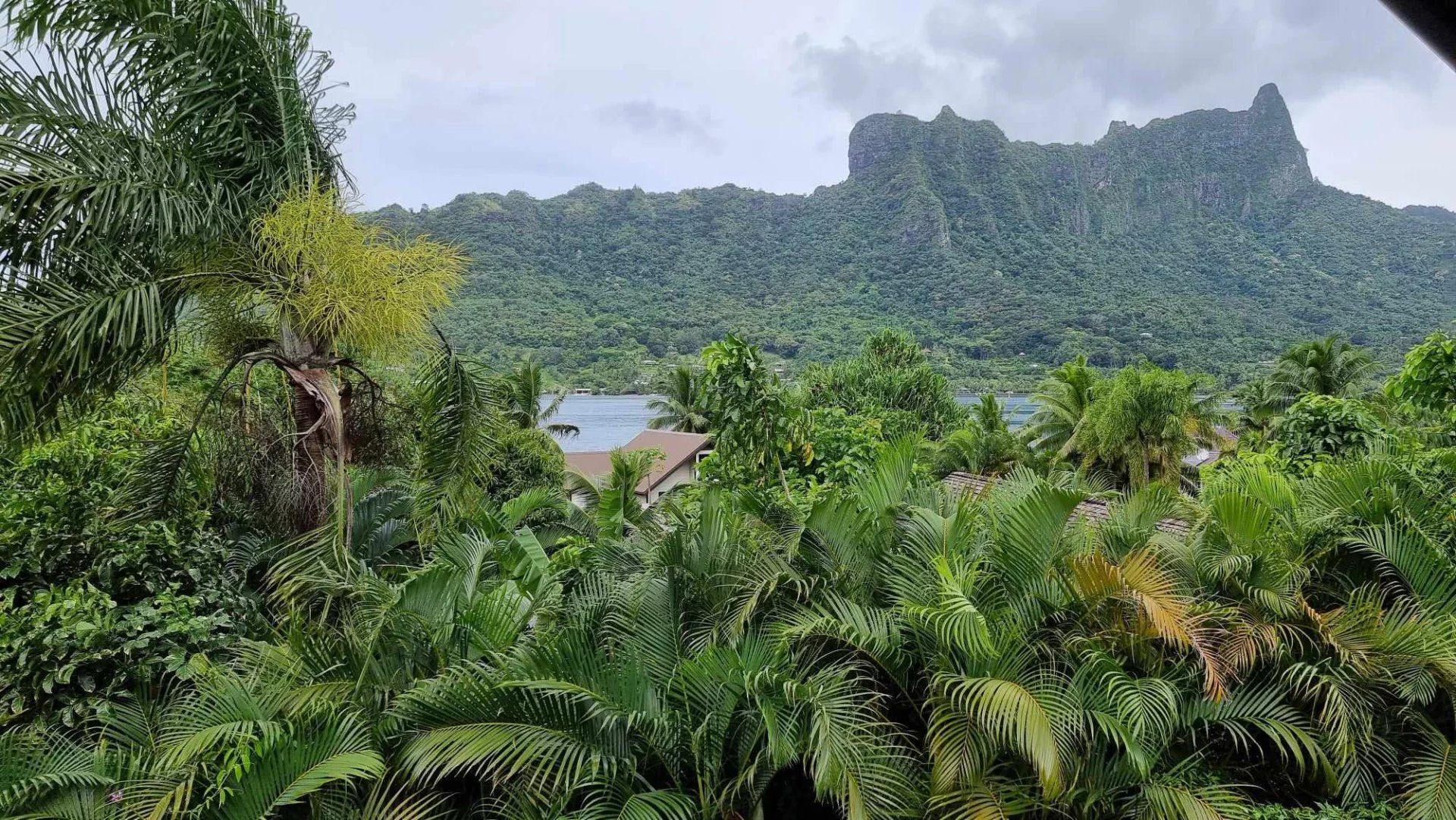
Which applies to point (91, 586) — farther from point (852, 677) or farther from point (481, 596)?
point (852, 677)

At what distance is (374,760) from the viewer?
4.14m

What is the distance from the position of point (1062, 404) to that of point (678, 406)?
15.3 meters

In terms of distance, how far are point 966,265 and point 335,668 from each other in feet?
233

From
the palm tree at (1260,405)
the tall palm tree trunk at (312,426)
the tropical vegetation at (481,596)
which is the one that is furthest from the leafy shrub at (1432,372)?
the palm tree at (1260,405)

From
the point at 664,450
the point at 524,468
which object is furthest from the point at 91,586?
the point at 664,450

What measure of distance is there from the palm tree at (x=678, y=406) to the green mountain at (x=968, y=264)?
6.56m

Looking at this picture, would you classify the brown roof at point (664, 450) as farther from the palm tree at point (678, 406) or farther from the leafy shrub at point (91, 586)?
the leafy shrub at point (91, 586)

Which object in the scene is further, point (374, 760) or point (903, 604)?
point (903, 604)

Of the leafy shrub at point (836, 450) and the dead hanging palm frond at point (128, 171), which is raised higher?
the dead hanging palm frond at point (128, 171)

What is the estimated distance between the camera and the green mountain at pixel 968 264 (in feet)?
A: 160

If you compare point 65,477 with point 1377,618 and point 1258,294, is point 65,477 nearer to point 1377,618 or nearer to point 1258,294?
point 1377,618

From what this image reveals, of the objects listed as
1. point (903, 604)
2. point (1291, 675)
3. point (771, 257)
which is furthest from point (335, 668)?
point (771, 257)

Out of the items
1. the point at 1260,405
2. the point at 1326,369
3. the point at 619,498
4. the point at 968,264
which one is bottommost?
the point at 619,498

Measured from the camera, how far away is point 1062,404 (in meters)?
25.8
